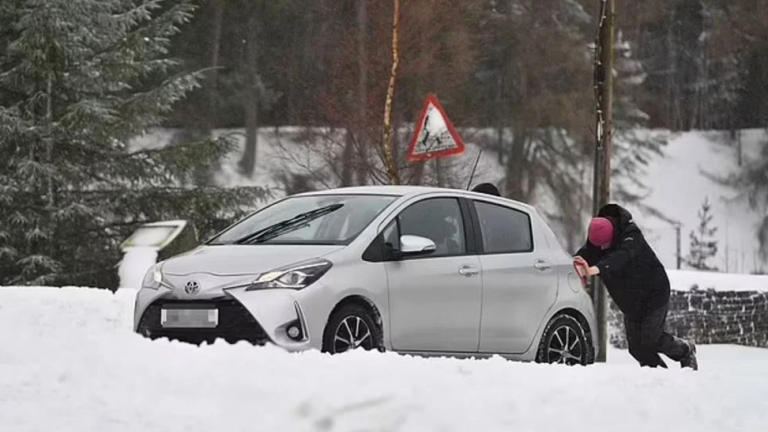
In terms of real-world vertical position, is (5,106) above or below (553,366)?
above

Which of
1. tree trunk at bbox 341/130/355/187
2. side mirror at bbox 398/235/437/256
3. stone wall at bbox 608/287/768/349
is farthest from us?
tree trunk at bbox 341/130/355/187

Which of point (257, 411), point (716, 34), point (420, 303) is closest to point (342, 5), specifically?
point (716, 34)

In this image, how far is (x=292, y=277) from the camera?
30.6 ft

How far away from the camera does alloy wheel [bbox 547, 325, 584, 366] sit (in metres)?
11.3

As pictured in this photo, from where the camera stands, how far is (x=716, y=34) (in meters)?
62.9

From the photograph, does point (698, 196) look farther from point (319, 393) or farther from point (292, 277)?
point (319, 393)

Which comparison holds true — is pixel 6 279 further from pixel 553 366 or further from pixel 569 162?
pixel 569 162

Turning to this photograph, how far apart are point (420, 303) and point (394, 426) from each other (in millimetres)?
3120

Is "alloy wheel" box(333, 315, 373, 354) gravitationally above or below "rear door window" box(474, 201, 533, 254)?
below

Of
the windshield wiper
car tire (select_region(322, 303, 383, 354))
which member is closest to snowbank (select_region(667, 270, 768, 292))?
the windshield wiper

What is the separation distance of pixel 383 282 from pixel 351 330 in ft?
1.40

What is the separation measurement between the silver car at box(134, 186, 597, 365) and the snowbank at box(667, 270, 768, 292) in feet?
39.6

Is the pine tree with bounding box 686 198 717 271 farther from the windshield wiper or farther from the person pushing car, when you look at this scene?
the windshield wiper

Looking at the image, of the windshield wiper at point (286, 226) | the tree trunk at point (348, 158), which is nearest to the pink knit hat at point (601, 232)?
the windshield wiper at point (286, 226)
